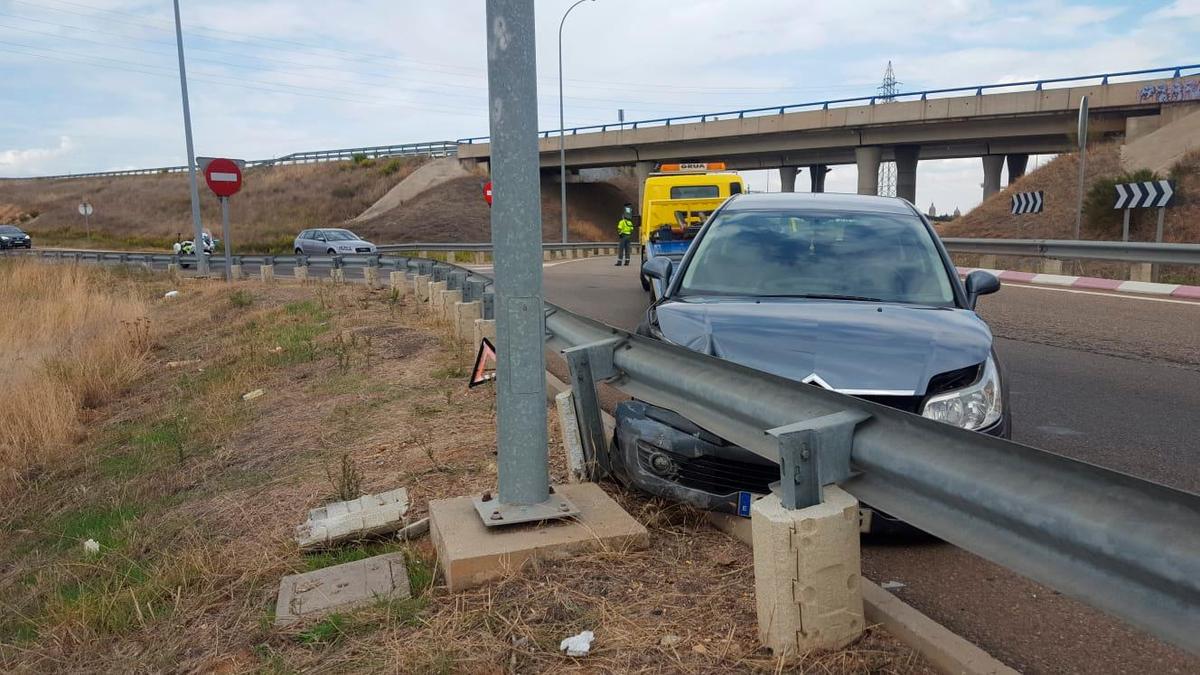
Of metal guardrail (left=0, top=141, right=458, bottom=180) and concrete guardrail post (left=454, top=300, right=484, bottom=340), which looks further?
metal guardrail (left=0, top=141, right=458, bottom=180)

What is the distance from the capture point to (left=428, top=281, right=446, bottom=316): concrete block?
11211mm

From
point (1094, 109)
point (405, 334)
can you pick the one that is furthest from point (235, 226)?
point (405, 334)

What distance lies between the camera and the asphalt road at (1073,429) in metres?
2.91

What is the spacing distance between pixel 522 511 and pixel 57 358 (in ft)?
34.0

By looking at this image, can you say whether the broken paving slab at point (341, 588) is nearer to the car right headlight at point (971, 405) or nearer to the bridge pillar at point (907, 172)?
the car right headlight at point (971, 405)

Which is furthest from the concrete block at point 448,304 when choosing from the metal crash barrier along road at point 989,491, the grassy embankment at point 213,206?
the grassy embankment at point 213,206

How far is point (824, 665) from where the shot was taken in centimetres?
256

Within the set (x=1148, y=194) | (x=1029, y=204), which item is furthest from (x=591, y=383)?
(x=1029, y=204)

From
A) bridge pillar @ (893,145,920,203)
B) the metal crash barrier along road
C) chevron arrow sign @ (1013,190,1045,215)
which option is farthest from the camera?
bridge pillar @ (893,145,920,203)

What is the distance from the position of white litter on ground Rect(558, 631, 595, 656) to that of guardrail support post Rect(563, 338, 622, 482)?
150 centimetres

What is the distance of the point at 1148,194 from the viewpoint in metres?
17.0

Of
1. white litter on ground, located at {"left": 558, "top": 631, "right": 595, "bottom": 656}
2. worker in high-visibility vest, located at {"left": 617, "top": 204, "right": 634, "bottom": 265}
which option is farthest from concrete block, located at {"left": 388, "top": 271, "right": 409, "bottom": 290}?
white litter on ground, located at {"left": 558, "top": 631, "right": 595, "bottom": 656}

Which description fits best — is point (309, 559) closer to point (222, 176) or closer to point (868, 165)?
point (222, 176)

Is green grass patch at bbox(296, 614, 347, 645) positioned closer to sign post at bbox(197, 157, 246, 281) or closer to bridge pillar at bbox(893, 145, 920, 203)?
sign post at bbox(197, 157, 246, 281)
